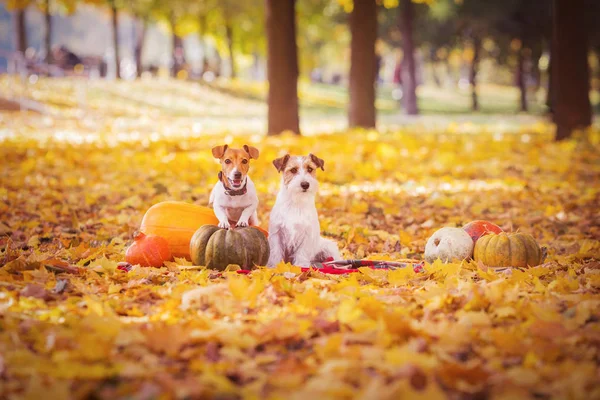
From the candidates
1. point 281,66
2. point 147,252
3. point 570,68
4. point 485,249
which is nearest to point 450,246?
point 485,249

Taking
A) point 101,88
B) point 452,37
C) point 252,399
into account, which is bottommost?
point 252,399

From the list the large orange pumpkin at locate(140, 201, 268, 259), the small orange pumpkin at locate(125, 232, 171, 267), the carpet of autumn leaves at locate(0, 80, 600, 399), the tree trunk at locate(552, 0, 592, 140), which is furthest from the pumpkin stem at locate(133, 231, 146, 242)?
the tree trunk at locate(552, 0, 592, 140)

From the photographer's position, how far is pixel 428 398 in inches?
98.0

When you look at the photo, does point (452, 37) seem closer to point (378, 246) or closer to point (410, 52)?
point (410, 52)

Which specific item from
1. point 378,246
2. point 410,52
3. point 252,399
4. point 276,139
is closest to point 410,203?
point 378,246

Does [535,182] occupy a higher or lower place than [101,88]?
lower

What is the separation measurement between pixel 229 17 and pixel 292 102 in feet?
72.0

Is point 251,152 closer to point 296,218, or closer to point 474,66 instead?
point 296,218

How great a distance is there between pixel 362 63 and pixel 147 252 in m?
12.3

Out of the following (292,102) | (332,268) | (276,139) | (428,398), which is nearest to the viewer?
(428,398)

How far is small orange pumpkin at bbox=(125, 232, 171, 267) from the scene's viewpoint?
201 inches

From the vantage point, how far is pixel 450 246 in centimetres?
529

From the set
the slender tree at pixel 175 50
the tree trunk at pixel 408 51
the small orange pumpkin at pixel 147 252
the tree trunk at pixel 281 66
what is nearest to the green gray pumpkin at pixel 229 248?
the small orange pumpkin at pixel 147 252

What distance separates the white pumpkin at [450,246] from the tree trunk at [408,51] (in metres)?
22.4
